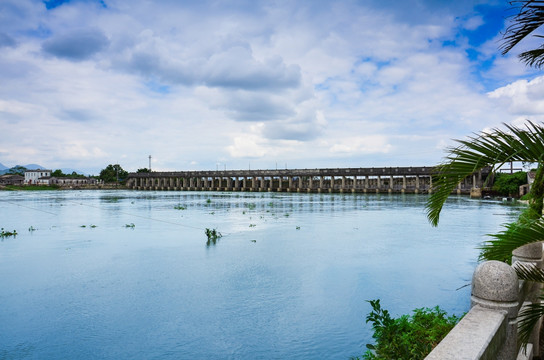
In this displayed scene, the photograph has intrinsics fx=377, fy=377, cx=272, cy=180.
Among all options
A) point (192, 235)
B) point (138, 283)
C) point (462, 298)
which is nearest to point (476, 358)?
point (462, 298)

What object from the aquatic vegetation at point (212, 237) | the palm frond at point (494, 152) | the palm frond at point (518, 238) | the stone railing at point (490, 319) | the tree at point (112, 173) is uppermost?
the tree at point (112, 173)

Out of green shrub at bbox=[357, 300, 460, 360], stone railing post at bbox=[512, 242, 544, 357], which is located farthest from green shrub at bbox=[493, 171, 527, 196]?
stone railing post at bbox=[512, 242, 544, 357]

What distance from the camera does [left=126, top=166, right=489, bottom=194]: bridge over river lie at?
69812mm

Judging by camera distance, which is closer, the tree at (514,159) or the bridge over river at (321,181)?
the tree at (514,159)

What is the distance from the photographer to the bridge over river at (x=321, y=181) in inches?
2749

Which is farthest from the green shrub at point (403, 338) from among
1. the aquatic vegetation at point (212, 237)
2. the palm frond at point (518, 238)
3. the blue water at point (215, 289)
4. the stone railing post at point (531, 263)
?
the aquatic vegetation at point (212, 237)

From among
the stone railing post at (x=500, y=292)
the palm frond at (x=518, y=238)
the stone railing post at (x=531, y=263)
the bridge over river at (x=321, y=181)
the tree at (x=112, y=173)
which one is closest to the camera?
the stone railing post at (x=500, y=292)

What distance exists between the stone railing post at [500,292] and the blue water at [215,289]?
2528 mm

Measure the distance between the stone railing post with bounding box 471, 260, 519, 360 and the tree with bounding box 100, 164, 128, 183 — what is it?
452 feet

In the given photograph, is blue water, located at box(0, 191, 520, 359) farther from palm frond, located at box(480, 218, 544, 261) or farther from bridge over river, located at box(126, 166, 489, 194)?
bridge over river, located at box(126, 166, 489, 194)

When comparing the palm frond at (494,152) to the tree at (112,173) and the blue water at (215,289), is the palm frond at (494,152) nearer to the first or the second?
the blue water at (215,289)

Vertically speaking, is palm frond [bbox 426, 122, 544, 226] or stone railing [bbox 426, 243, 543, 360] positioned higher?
palm frond [bbox 426, 122, 544, 226]

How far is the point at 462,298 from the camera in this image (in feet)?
36.7

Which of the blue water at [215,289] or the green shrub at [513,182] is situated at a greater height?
the green shrub at [513,182]
